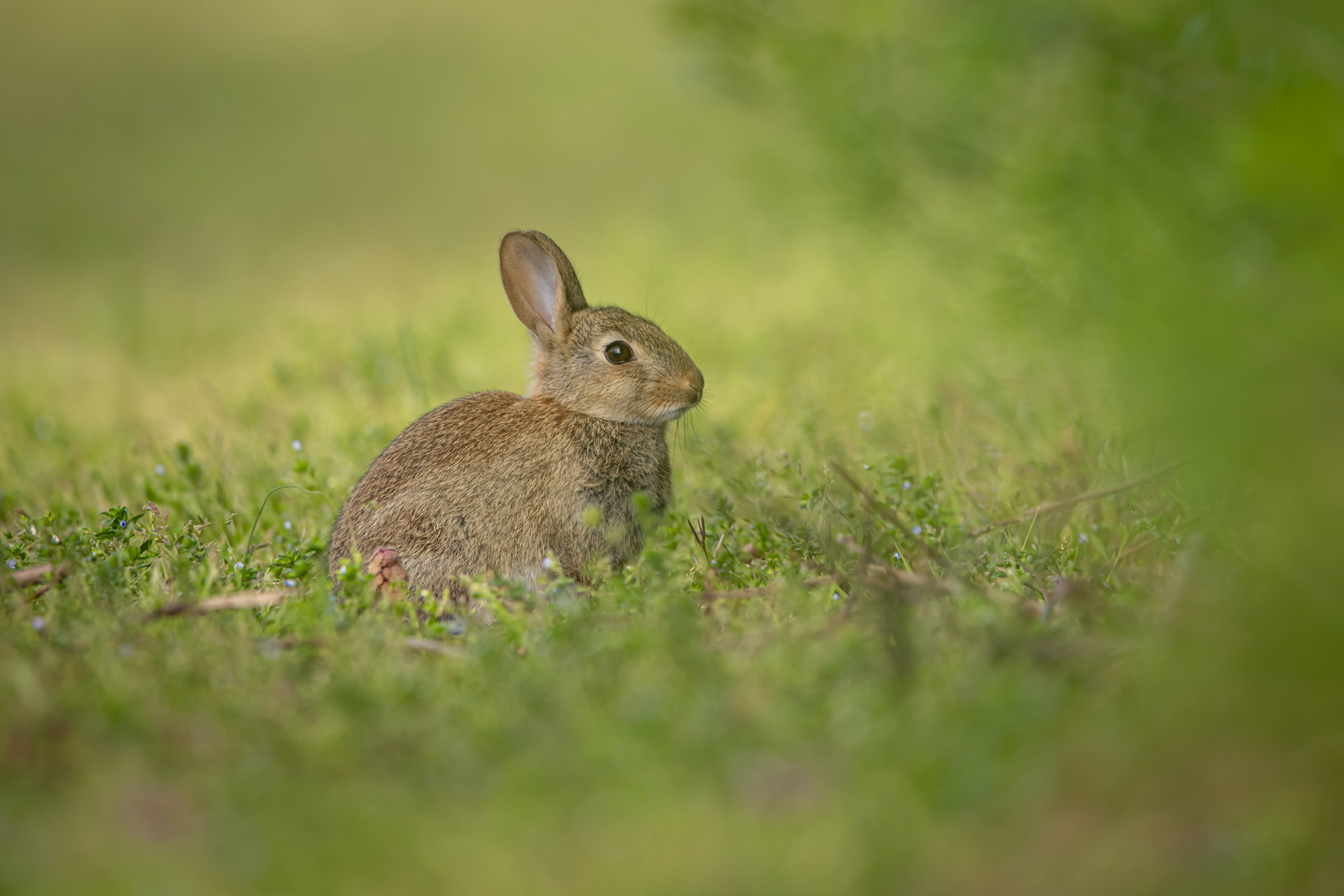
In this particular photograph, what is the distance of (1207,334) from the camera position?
2799 millimetres

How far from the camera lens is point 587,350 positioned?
5535mm

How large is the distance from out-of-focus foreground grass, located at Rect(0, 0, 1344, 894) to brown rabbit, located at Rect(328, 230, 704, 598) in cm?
34

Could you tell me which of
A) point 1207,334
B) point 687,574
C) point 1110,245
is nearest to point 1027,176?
point 1110,245

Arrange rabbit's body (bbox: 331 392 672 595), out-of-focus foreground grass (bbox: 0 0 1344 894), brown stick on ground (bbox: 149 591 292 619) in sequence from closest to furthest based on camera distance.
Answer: out-of-focus foreground grass (bbox: 0 0 1344 894)
brown stick on ground (bbox: 149 591 292 619)
rabbit's body (bbox: 331 392 672 595)

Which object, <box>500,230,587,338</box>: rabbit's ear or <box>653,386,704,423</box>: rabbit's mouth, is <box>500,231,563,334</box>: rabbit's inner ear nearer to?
<box>500,230,587,338</box>: rabbit's ear

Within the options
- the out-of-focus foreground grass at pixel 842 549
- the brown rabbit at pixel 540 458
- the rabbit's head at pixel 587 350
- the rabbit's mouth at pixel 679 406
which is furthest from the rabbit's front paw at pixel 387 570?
the rabbit's mouth at pixel 679 406

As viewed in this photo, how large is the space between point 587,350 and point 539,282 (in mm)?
417

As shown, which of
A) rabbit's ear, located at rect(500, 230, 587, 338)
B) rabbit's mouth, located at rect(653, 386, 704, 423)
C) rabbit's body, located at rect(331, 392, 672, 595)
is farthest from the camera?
rabbit's ear, located at rect(500, 230, 587, 338)

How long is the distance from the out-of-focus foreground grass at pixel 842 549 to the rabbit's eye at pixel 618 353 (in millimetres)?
553

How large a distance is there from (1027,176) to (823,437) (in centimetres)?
164

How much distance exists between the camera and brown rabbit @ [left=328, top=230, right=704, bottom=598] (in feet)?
15.9

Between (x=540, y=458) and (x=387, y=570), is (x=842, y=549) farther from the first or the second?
(x=387, y=570)

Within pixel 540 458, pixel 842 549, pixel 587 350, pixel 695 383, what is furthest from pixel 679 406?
pixel 842 549

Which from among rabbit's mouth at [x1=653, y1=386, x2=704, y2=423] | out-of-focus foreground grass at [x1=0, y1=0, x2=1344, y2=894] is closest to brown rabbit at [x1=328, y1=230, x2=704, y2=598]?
rabbit's mouth at [x1=653, y1=386, x2=704, y2=423]
